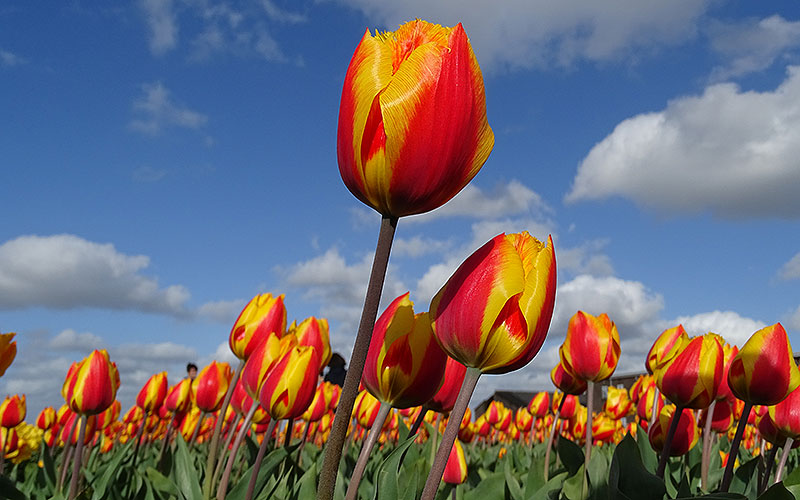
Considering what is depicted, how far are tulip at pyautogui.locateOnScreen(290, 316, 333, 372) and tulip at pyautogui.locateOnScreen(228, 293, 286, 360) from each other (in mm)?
185

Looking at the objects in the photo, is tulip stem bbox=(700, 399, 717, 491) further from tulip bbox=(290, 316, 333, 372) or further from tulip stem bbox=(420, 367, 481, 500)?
tulip stem bbox=(420, 367, 481, 500)

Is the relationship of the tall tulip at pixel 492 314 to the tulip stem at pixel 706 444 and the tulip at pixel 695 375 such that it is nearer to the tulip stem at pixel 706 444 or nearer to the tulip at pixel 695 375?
the tulip at pixel 695 375

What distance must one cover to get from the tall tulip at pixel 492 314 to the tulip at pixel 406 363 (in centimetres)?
26

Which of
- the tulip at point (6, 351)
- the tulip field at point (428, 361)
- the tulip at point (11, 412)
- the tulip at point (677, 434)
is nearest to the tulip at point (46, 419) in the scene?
the tulip at point (11, 412)

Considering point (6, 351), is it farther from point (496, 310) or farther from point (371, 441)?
point (496, 310)

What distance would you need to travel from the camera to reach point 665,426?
2.88 m

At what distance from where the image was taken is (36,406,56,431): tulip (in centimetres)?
511

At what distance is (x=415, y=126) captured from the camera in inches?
40.3

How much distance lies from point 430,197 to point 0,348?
6.49ft

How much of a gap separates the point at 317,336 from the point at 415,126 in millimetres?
1521

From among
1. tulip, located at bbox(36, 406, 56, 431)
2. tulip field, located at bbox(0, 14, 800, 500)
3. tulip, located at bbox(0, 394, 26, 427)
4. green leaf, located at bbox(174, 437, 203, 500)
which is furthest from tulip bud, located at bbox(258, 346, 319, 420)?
tulip, located at bbox(36, 406, 56, 431)

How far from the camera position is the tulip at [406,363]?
56.1 inches

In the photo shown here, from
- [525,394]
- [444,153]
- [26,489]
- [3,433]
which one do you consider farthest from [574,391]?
[525,394]

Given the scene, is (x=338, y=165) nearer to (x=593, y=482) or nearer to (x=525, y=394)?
(x=593, y=482)
